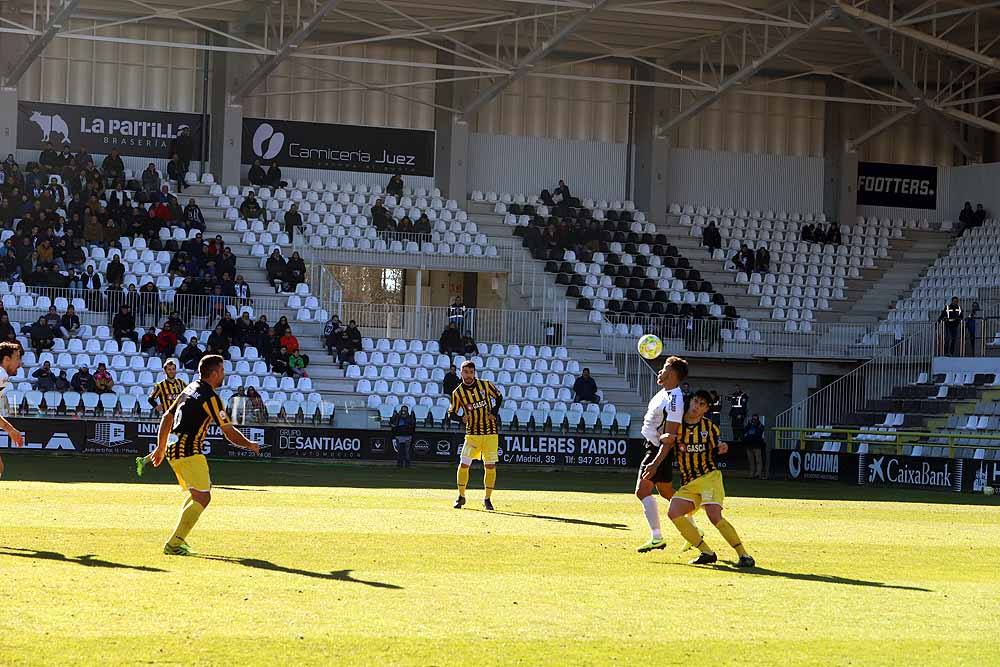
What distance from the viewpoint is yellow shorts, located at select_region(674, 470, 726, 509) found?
13.2 metres

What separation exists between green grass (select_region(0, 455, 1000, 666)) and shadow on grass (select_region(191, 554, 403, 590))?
0.17 feet

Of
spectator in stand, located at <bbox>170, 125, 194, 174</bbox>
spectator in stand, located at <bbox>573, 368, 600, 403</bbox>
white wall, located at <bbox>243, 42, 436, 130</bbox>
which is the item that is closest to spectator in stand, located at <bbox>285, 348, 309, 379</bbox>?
spectator in stand, located at <bbox>573, 368, 600, 403</bbox>

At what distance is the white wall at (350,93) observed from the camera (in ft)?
150

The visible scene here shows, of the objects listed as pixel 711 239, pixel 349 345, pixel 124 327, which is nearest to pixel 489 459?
pixel 124 327

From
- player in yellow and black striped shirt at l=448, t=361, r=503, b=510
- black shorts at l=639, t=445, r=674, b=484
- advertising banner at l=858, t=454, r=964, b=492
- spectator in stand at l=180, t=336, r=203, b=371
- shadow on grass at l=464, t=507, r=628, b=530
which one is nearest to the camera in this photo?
black shorts at l=639, t=445, r=674, b=484

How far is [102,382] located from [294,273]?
759cm

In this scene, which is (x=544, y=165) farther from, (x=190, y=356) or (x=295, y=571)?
(x=295, y=571)

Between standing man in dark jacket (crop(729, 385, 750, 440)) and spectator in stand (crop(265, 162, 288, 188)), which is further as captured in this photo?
spectator in stand (crop(265, 162, 288, 188))

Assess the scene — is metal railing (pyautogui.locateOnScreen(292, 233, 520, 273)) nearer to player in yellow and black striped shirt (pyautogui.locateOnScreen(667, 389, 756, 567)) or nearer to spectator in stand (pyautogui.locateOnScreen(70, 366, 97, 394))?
spectator in stand (pyautogui.locateOnScreen(70, 366, 97, 394))

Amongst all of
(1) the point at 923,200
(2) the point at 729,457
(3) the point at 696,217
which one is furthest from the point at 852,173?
(2) the point at 729,457

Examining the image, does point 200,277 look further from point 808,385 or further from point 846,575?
point 846,575

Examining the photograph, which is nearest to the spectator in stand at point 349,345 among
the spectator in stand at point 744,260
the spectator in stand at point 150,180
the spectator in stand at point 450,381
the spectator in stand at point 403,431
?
the spectator in stand at point 450,381

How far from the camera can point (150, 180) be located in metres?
41.8

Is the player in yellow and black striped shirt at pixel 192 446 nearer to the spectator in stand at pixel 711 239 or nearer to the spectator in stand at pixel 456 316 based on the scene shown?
the spectator in stand at pixel 456 316
